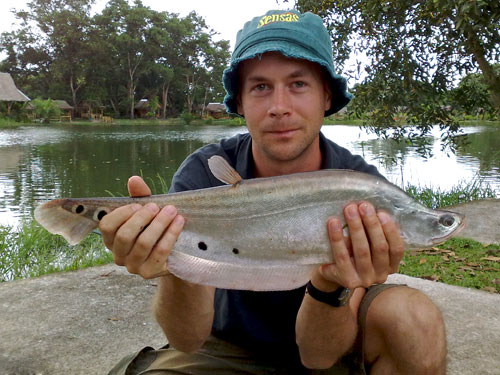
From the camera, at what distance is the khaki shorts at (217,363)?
244cm

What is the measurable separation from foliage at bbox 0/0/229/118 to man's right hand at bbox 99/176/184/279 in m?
62.2

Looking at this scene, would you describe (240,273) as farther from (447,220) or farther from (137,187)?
(447,220)

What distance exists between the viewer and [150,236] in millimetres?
1997

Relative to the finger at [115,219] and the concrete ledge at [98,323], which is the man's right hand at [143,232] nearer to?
the finger at [115,219]

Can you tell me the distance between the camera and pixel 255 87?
8.51 ft

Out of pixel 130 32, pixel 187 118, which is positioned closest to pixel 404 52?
pixel 187 118

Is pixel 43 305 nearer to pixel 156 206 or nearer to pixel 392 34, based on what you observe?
pixel 156 206

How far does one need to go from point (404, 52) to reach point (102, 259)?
5225 mm

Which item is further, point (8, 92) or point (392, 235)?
point (8, 92)

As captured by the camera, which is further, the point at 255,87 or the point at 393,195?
the point at 255,87

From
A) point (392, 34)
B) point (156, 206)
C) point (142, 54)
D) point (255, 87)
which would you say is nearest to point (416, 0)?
point (392, 34)

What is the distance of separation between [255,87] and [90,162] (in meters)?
18.7

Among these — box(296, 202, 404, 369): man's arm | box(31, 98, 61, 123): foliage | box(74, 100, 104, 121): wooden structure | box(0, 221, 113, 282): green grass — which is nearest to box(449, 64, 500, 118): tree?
box(0, 221, 113, 282): green grass

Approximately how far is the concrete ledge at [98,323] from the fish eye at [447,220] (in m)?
1.59
